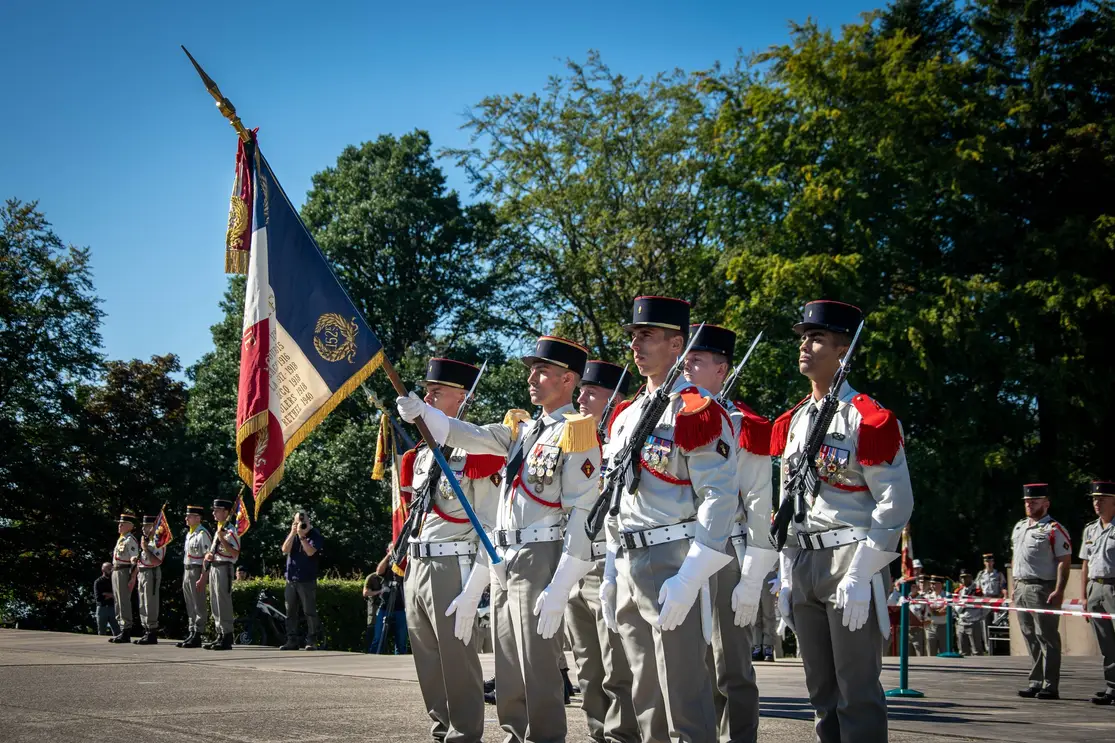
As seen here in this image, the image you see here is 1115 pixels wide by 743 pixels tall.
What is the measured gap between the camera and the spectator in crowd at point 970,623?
20781 millimetres

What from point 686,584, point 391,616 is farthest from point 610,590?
point 391,616

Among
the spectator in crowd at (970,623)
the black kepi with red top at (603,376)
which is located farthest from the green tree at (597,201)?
the black kepi with red top at (603,376)

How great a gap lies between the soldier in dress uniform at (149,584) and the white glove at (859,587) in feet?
50.3

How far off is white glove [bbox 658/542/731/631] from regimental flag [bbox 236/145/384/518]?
253 cm

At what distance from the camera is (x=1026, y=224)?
2786 centimetres

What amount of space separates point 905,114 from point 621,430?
23.4m

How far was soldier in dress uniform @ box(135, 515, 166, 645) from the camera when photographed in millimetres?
18453

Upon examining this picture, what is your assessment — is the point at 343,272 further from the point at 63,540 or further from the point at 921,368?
the point at 921,368

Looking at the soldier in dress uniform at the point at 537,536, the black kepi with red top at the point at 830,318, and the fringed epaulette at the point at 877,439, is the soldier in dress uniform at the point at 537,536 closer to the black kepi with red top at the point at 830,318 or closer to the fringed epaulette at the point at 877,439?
the black kepi with red top at the point at 830,318

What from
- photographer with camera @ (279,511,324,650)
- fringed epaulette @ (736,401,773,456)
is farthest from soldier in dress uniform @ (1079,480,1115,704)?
photographer with camera @ (279,511,324,650)

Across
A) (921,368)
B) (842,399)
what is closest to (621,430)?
(842,399)

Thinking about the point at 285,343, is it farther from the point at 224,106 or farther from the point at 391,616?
the point at 391,616

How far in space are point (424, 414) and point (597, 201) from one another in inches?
1134

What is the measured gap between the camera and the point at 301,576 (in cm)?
1738
